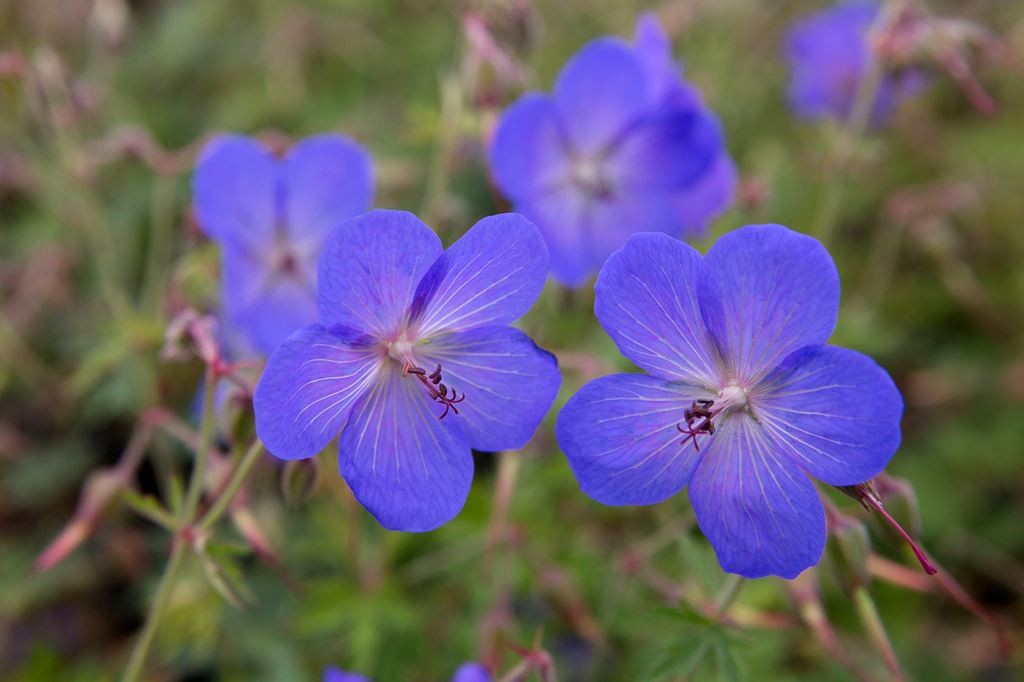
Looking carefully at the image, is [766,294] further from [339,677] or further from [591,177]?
[591,177]

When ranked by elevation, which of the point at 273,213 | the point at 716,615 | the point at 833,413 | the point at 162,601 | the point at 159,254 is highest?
the point at 833,413

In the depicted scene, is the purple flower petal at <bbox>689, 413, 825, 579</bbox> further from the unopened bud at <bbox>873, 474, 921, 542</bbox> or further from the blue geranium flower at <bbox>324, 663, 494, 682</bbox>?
the blue geranium flower at <bbox>324, 663, 494, 682</bbox>

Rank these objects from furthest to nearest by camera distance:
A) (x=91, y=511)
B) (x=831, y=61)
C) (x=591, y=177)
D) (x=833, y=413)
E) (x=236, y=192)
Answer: (x=831, y=61), (x=591, y=177), (x=236, y=192), (x=91, y=511), (x=833, y=413)

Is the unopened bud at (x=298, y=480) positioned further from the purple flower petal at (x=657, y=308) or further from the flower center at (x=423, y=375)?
the purple flower petal at (x=657, y=308)

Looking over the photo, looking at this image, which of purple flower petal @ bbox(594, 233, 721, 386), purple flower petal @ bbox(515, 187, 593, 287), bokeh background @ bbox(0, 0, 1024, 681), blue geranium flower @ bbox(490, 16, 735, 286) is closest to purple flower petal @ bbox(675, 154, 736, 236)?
blue geranium flower @ bbox(490, 16, 735, 286)

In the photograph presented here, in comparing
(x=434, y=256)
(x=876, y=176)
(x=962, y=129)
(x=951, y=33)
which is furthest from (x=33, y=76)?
(x=962, y=129)

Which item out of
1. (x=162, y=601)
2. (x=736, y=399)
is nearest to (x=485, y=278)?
(x=736, y=399)
